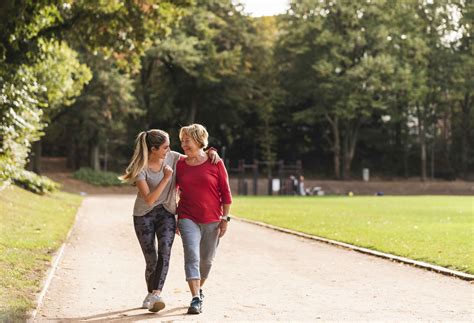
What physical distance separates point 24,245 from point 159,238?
6.03 m

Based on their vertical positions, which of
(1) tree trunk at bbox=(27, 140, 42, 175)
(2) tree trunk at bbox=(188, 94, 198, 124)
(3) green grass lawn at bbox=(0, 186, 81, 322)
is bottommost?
(3) green grass lawn at bbox=(0, 186, 81, 322)

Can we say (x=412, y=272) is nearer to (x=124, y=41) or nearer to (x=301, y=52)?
(x=124, y=41)

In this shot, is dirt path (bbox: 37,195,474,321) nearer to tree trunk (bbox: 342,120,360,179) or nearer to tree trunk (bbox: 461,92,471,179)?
tree trunk (bbox: 342,120,360,179)

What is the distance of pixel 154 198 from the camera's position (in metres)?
7.63

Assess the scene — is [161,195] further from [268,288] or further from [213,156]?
[268,288]

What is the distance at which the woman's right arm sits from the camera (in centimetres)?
762

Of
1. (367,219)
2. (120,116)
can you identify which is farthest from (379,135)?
(367,219)

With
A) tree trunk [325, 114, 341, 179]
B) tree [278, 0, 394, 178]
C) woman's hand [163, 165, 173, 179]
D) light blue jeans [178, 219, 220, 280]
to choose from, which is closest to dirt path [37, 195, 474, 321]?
light blue jeans [178, 219, 220, 280]

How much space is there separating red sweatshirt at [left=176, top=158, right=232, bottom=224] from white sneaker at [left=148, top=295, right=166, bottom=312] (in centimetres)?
87

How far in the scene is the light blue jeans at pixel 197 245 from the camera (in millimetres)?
7617

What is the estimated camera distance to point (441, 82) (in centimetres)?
5928

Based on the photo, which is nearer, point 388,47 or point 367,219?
point 367,219

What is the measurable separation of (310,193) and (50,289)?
145 feet

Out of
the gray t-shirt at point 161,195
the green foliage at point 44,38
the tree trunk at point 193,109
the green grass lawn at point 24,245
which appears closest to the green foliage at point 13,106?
the green foliage at point 44,38
